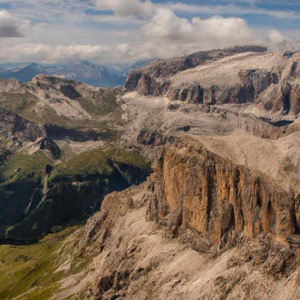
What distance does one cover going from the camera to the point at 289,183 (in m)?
146

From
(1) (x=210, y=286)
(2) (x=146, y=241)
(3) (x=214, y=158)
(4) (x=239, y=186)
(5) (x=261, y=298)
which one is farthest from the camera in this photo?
A: (2) (x=146, y=241)

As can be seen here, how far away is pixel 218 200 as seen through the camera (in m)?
163

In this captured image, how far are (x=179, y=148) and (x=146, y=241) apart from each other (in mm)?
43591

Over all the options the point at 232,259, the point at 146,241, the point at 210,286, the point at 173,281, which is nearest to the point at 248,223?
the point at 232,259

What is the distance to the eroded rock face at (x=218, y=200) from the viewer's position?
13812 centimetres

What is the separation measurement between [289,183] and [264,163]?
1578cm

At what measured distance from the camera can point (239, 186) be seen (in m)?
153

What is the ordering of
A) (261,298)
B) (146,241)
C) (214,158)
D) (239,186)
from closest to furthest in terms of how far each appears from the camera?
(261,298), (239,186), (214,158), (146,241)

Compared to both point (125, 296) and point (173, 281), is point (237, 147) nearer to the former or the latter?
point (173, 281)

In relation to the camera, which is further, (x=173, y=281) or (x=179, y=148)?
(x=179, y=148)

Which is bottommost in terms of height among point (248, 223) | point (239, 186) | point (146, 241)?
point (146, 241)

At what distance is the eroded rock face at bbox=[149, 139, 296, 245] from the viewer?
138m

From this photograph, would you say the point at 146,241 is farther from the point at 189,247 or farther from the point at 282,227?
the point at 282,227

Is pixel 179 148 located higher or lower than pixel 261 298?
higher
